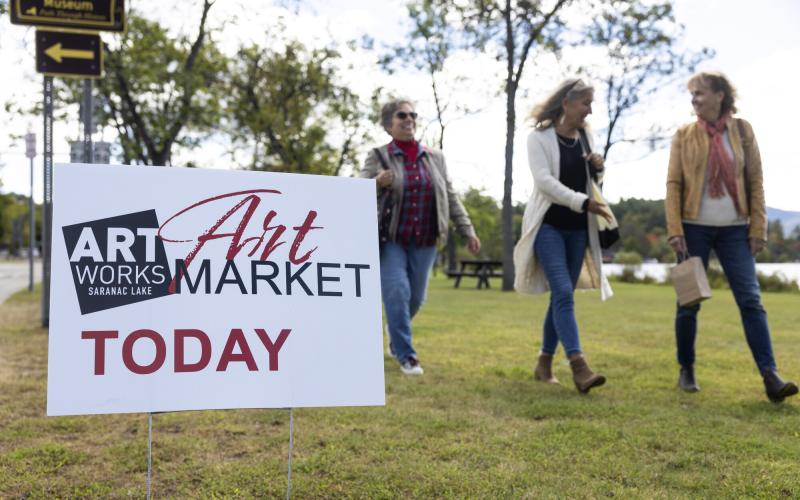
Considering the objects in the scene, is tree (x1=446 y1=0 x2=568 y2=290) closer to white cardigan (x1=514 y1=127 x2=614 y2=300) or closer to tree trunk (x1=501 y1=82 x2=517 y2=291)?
tree trunk (x1=501 y1=82 x2=517 y2=291)

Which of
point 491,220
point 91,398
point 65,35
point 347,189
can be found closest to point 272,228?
point 347,189

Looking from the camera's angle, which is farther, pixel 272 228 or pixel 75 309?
pixel 272 228

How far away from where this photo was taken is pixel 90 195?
90.4 inches

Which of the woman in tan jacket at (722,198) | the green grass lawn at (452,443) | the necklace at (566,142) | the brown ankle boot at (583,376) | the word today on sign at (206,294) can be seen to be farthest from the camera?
the necklace at (566,142)

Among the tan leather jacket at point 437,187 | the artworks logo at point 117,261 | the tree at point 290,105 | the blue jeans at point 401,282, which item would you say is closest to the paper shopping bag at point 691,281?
the tan leather jacket at point 437,187

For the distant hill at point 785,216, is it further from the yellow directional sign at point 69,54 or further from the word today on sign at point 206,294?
the yellow directional sign at point 69,54

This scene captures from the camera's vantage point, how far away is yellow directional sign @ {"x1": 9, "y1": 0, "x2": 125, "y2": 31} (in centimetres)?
730

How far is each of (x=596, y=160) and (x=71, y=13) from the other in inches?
225

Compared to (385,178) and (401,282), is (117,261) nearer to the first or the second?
(385,178)

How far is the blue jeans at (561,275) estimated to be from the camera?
438 centimetres

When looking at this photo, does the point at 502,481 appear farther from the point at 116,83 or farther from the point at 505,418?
the point at 116,83

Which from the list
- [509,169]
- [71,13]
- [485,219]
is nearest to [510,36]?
[509,169]

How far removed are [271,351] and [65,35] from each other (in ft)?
21.1

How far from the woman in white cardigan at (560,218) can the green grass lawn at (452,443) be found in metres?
0.61
